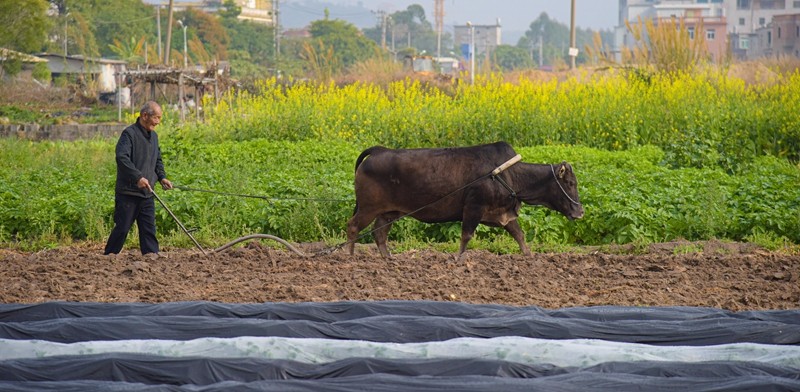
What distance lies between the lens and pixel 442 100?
19.1 metres

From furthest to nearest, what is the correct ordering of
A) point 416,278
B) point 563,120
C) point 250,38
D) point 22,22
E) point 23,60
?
point 250,38
point 23,60
point 22,22
point 563,120
point 416,278

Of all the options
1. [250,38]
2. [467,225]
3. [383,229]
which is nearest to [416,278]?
[467,225]

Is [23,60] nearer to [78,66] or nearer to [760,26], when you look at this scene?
[78,66]

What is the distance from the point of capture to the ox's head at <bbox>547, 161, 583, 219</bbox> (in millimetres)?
9562

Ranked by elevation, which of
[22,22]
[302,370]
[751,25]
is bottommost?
[302,370]

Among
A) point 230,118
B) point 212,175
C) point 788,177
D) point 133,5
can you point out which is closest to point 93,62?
point 133,5

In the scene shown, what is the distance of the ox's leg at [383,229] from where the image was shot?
962cm

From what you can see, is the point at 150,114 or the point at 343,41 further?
the point at 343,41

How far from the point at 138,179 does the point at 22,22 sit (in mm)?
30497

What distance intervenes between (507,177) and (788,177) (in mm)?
4672

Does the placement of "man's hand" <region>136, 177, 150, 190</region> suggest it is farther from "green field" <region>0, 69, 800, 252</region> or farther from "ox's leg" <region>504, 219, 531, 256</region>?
"ox's leg" <region>504, 219, 531, 256</region>

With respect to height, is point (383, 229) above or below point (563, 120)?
below

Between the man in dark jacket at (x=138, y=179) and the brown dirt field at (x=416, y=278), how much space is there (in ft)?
0.96

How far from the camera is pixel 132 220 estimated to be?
9.55 m
